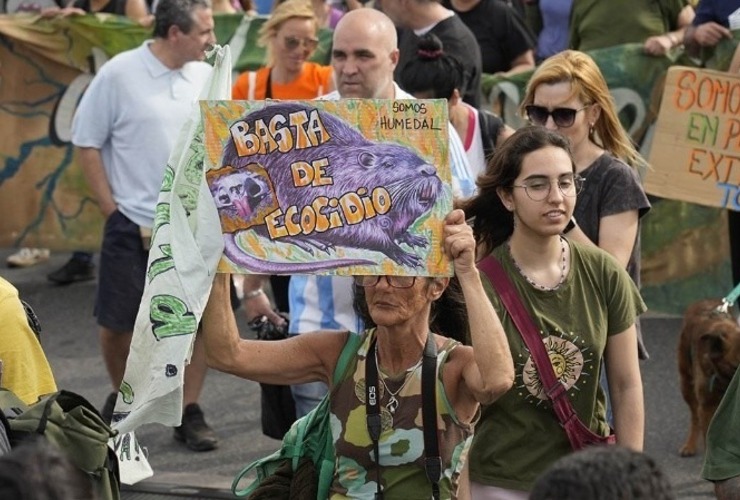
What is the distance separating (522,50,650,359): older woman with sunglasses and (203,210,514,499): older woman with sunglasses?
1384 millimetres

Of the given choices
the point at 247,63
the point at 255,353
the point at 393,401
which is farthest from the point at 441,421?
the point at 247,63

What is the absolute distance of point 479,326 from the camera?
4.08 metres

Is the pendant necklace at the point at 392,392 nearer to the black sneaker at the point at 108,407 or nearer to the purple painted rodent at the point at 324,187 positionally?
the purple painted rodent at the point at 324,187

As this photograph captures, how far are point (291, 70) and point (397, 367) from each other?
4.26 m

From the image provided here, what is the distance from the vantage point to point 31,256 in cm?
1105

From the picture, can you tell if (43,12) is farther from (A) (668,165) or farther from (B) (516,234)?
(B) (516,234)

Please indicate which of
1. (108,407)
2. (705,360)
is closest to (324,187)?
(705,360)

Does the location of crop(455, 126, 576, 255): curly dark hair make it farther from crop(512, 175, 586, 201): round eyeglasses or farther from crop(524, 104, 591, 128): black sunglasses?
crop(524, 104, 591, 128): black sunglasses

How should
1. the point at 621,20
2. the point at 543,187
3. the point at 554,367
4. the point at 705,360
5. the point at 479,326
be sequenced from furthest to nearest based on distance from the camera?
the point at 621,20 → the point at 705,360 → the point at 543,187 → the point at 554,367 → the point at 479,326

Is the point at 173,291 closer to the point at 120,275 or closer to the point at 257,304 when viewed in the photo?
the point at 257,304

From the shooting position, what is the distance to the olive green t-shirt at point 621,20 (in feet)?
29.5

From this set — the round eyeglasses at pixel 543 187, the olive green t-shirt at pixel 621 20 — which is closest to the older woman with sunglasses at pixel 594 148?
the round eyeglasses at pixel 543 187

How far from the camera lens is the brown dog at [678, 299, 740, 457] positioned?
21.8 ft

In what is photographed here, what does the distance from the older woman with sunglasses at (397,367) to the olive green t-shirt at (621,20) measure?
5.09 metres
